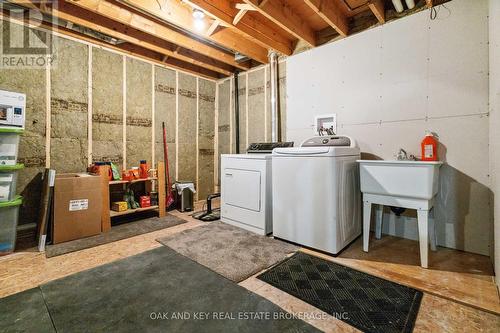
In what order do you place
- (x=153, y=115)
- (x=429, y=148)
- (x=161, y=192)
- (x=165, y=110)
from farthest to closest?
(x=165, y=110) < (x=153, y=115) < (x=161, y=192) < (x=429, y=148)

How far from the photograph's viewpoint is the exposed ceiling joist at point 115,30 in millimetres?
2375

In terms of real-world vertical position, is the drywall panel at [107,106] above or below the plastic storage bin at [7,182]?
above

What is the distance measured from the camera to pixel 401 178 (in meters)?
1.75

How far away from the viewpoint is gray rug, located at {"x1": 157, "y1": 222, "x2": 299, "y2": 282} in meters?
1.72

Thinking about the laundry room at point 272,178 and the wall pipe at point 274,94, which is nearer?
the laundry room at point 272,178

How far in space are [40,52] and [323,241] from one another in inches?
144

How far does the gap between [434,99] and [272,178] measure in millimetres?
1701

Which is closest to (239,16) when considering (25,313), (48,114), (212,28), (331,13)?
(212,28)

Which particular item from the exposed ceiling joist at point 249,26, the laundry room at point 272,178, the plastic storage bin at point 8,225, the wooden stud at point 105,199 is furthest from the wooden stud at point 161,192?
the exposed ceiling joist at point 249,26

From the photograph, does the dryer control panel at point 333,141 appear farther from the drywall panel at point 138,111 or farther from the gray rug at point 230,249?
the drywall panel at point 138,111

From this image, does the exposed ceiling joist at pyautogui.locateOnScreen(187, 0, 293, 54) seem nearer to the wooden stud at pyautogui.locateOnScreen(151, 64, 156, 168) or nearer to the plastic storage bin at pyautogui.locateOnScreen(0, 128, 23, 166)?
the wooden stud at pyautogui.locateOnScreen(151, 64, 156, 168)

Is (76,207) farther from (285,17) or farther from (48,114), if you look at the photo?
(285,17)

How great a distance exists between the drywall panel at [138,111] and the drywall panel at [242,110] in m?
1.47

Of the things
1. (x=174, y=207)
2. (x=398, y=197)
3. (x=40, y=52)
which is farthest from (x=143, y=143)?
(x=398, y=197)
